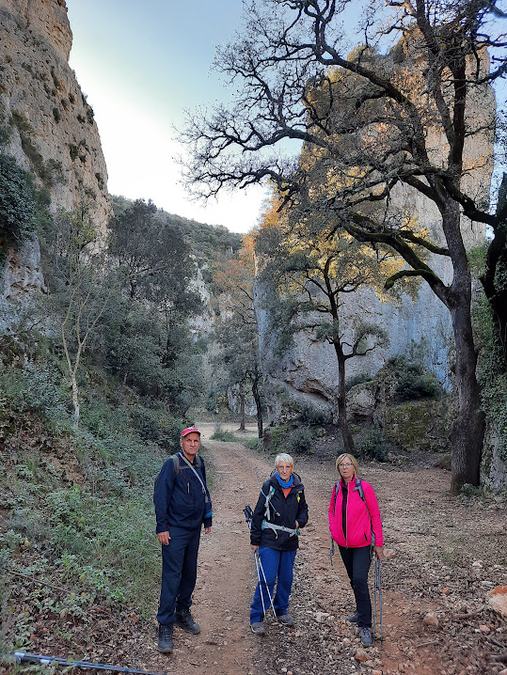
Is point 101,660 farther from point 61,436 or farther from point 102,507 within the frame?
point 61,436

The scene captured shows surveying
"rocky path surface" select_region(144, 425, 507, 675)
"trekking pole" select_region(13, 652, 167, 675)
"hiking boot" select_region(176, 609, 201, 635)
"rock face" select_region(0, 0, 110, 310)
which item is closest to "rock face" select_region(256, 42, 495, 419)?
"rock face" select_region(0, 0, 110, 310)

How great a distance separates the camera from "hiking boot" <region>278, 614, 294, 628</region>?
4.13m

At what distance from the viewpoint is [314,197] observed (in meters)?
10.1

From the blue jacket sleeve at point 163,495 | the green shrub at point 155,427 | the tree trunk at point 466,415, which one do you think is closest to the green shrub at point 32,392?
the green shrub at point 155,427

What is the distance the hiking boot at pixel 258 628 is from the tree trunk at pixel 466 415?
682 centimetres

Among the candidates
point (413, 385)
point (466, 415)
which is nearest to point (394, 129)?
point (466, 415)

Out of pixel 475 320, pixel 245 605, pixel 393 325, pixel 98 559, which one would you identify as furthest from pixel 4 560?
pixel 393 325

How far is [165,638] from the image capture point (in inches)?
145

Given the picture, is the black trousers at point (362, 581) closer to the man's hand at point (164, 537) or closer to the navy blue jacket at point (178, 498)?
the navy blue jacket at point (178, 498)

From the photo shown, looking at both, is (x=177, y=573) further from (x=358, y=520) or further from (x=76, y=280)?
(x=76, y=280)

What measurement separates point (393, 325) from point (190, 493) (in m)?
20.0

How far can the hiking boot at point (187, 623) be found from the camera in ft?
13.3

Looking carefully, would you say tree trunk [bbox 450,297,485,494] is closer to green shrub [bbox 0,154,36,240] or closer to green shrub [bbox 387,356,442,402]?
green shrub [bbox 387,356,442,402]

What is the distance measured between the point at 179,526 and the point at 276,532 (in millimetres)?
932
